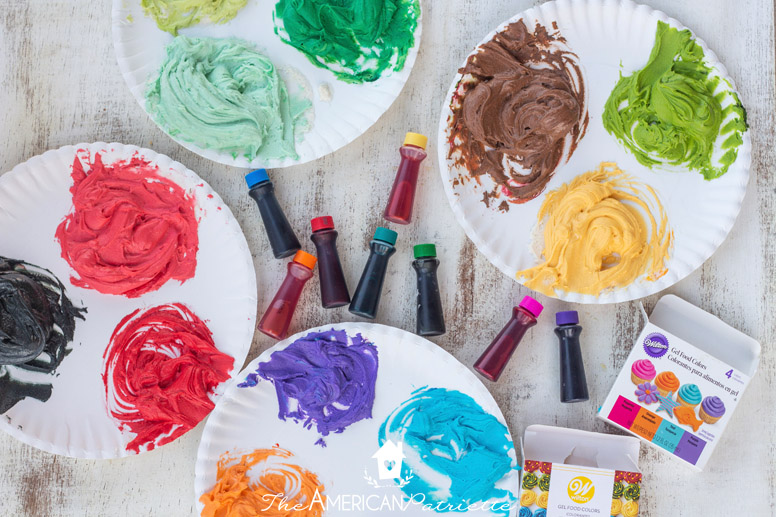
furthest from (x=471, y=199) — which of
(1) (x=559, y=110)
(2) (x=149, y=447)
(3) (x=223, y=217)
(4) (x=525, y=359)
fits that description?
(2) (x=149, y=447)

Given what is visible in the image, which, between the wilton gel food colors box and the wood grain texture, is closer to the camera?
the wilton gel food colors box

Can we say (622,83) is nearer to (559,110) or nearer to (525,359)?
(559,110)

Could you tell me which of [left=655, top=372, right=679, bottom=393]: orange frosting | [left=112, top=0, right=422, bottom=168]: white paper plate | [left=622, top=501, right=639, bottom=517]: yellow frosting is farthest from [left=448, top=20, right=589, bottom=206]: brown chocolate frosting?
[left=622, top=501, right=639, bottom=517]: yellow frosting

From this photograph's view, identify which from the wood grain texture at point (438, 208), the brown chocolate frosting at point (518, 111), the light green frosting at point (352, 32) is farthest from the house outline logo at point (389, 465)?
the light green frosting at point (352, 32)

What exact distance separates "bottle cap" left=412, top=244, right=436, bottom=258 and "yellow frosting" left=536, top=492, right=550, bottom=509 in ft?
1.82

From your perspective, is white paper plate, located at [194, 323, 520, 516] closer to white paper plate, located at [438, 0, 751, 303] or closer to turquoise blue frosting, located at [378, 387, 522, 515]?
turquoise blue frosting, located at [378, 387, 522, 515]

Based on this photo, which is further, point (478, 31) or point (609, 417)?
point (478, 31)

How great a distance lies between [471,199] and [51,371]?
98 cm

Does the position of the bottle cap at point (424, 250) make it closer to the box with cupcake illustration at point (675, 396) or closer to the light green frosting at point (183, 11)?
the box with cupcake illustration at point (675, 396)

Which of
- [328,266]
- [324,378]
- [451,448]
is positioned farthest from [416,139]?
[451,448]

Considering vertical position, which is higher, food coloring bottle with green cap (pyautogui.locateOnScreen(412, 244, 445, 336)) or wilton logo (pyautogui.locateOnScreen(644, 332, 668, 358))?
food coloring bottle with green cap (pyautogui.locateOnScreen(412, 244, 445, 336))

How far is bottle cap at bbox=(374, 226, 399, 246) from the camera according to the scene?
1.26 m

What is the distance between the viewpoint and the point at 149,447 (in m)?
1.26

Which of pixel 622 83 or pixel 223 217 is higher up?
pixel 622 83
